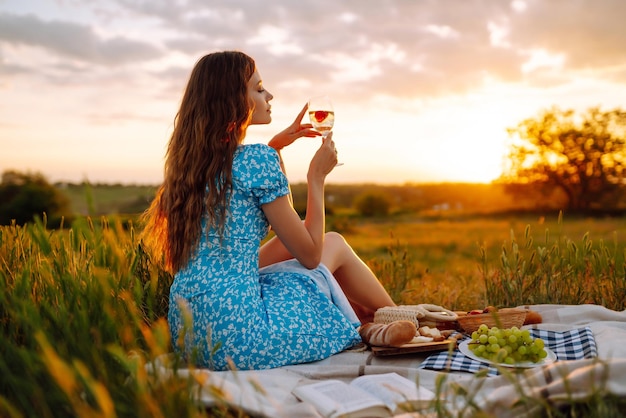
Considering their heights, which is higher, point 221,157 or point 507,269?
point 221,157

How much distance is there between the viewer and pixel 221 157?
311 cm

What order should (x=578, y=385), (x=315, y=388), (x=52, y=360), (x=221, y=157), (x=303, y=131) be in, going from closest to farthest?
(x=52, y=360) < (x=578, y=385) < (x=315, y=388) < (x=221, y=157) < (x=303, y=131)

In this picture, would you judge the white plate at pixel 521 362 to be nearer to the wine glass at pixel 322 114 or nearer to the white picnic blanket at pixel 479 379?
the white picnic blanket at pixel 479 379

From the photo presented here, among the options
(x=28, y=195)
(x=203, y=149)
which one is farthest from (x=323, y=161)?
(x=28, y=195)

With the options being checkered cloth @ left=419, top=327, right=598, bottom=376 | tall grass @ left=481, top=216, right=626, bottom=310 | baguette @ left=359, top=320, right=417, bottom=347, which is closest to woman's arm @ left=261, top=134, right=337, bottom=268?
baguette @ left=359, top=320, right=417, bottom=347

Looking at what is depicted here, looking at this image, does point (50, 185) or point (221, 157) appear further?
point (50, 185)

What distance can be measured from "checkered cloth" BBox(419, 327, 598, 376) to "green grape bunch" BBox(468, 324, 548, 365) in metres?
0.07

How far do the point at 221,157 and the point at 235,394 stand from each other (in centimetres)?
128

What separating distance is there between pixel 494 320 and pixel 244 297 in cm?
171

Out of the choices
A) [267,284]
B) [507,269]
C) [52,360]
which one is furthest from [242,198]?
[507,269]

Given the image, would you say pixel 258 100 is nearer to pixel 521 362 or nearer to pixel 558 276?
pixel 521 362

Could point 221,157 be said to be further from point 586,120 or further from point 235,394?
point 586,120

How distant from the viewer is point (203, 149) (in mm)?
3121

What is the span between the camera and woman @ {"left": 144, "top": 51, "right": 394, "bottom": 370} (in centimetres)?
308
